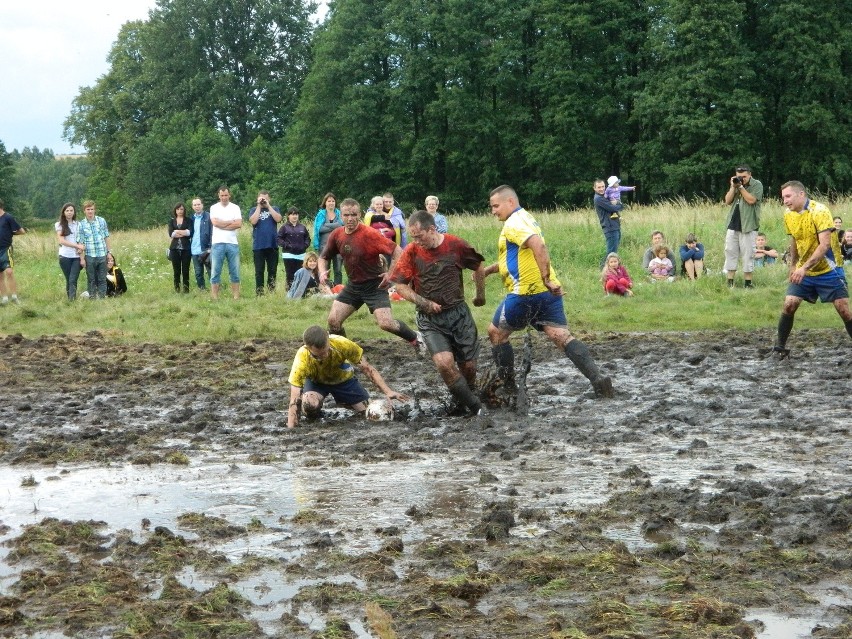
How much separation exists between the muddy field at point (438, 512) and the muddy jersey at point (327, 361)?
50cm

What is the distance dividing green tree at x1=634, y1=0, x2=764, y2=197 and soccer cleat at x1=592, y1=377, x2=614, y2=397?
40.3 m

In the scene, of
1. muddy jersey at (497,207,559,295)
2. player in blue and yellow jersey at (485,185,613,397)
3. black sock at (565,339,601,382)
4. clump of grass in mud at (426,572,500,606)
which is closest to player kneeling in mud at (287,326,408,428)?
player in blue and yellow jersey at (485,185,613,397)

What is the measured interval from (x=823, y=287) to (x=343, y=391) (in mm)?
5896

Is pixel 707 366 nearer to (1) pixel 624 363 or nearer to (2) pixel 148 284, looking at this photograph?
(1) pixel 624 363

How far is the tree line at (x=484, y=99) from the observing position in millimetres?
51125

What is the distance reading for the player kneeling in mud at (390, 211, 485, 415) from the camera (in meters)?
11.6

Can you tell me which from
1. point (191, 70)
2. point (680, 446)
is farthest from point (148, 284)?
point (191, 70)

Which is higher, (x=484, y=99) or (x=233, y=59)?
(x=233, y=59)

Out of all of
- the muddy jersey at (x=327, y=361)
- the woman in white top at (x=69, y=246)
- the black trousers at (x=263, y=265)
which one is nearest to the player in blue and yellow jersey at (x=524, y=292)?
the muddy jersey at (x=327, y=361)

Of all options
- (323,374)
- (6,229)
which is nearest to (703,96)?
(6,229)

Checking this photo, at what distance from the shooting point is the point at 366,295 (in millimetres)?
14422

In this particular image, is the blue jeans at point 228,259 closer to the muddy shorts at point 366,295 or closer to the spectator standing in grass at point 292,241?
the spectator standing in grass at point 292,241

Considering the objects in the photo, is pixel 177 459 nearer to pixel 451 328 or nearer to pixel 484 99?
pixel 451 328

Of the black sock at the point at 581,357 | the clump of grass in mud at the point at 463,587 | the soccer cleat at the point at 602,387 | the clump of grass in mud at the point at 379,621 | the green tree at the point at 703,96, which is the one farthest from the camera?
the green tree at the point at 703,96
